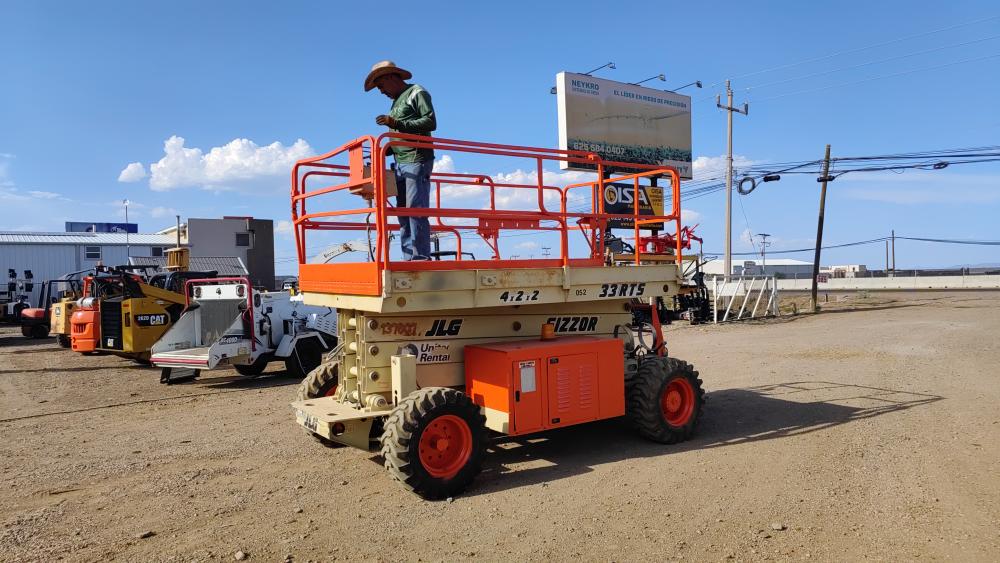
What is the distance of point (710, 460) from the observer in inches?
247

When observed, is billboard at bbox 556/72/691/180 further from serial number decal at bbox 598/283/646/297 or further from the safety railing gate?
serial number decal at bbox 598/283/646/297

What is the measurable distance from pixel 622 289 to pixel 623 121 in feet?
59.8

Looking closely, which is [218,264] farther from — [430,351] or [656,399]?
[656,399]

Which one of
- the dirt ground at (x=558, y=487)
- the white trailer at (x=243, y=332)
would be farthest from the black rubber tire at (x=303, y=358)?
the dirt ground at (x=558, y=487)

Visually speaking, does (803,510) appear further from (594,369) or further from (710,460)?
(594,369)

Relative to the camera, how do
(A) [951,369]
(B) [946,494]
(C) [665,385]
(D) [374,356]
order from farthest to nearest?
(A) [951,369] < (C) [665,385] < (D) [374,356] < (B) [946,494]

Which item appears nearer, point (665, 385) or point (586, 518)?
point (586, 518)

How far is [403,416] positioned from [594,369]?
2057 mm

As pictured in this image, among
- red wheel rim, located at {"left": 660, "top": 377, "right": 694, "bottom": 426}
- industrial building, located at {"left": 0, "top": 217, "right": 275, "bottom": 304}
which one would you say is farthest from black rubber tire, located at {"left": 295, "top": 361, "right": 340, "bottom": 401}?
industrial building, located at {"left": 0, "top": 217, "right": 275, "bottom": 304}

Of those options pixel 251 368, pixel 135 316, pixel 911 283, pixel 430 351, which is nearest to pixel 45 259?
pixel 135 316

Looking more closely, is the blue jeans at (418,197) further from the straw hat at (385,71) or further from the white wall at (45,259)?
the white wall at (45,259)

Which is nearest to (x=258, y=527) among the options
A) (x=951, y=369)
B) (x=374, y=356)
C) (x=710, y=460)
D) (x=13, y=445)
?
(x=374, y=356)

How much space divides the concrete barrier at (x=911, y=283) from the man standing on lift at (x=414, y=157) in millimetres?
52010

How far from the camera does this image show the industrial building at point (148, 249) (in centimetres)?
3186
